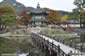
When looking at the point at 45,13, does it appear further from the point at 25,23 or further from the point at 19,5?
the point at 19,5

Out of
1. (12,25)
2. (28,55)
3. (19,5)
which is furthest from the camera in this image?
(19,5)

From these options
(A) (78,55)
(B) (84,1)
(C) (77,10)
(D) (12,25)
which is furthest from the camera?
(D) (12,25)

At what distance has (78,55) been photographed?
45.6ft

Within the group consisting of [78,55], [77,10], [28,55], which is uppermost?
[77,10]

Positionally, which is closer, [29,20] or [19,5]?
[29,20]

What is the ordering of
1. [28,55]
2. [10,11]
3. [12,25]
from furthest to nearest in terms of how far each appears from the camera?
[10,11] < [12,25] < [28,55]

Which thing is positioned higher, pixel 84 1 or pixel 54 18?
pixel 84 1

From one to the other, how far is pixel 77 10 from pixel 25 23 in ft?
87.1

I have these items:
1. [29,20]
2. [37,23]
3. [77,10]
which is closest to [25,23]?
[29,20]

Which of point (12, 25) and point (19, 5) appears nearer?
Answer: point (12, 25)

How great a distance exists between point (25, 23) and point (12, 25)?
46.2 feet

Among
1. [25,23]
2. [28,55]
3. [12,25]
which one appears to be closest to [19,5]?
[25,23]

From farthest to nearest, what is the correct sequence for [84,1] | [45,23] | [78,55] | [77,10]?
[45,23], [77,10], [84,1], [78,55]

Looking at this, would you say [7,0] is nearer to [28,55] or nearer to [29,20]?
[29,20]
